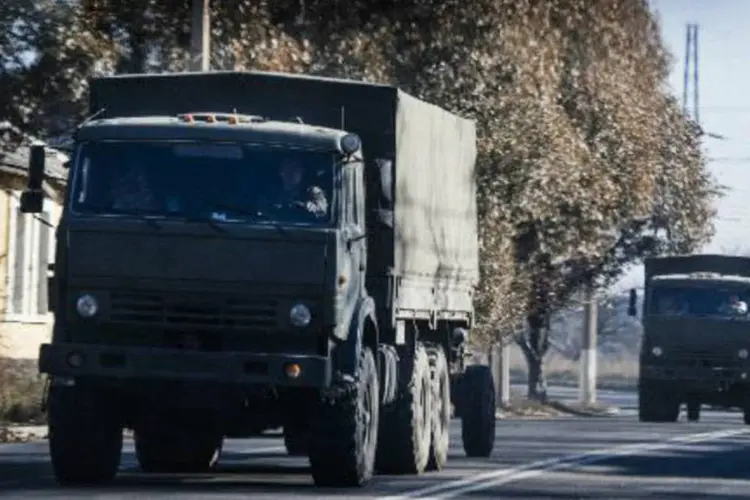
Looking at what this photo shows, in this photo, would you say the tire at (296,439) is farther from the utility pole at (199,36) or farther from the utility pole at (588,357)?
the utility pole at (588,357)

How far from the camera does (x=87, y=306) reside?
18.8 metres

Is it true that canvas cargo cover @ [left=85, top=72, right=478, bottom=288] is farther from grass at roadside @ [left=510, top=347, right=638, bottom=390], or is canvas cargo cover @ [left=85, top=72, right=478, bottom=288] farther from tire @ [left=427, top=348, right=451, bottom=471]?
grass at roadside @ [left=510, top=347, right=638, bottom=390]

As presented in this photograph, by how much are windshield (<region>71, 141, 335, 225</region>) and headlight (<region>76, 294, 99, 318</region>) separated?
2.11 feet

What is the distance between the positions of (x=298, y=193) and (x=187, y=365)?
1576 mm

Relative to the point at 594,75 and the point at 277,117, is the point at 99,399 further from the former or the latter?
the point at 594,75

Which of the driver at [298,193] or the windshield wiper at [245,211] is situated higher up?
the driver at [298,193]

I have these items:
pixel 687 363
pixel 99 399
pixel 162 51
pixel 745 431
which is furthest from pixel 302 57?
pixel 99 399

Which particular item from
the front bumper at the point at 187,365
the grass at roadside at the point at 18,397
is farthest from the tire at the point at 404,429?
the grass at roadside at the point at 18,397

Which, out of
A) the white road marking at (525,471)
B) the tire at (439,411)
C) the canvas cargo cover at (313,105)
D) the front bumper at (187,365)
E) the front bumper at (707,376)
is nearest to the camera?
the front bumper at (187,365)

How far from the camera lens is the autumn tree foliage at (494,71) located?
3023cm

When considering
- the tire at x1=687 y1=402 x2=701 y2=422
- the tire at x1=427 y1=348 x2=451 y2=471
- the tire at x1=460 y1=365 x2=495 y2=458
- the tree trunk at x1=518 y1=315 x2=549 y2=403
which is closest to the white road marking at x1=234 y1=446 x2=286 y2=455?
the tire at x1=460 y1=365 x2=495 y2=458

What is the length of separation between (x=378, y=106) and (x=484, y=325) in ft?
83.5

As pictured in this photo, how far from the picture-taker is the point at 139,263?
1880cm

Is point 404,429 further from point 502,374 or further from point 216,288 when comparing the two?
point 502,374
